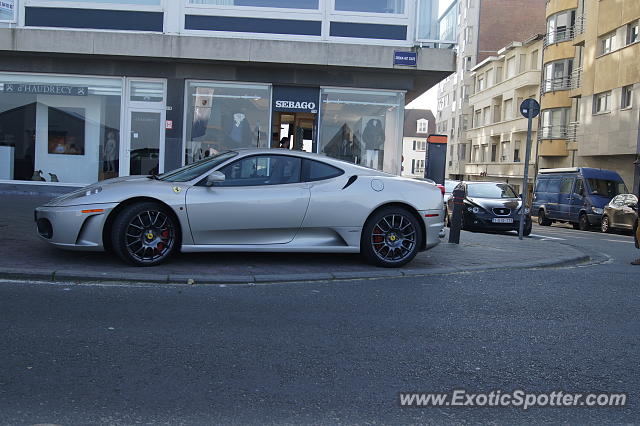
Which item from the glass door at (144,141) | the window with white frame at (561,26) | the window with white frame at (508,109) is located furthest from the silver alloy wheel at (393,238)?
the window with white frame at (508,109)

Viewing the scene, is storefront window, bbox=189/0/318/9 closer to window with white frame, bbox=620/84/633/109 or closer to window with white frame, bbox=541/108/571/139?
window with white frame, bbox=620/84/633/109

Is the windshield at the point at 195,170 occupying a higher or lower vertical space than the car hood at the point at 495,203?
higher

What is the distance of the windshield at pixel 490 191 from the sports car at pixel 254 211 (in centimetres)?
1006

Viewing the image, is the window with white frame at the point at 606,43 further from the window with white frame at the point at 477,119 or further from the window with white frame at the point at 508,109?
the window with white frame at the point at 477,119

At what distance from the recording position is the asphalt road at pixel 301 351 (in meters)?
3.54

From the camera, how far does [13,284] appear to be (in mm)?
6383

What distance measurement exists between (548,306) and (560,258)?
3.59 m

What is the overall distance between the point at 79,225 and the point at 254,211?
1.95 metres

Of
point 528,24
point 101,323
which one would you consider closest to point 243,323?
point 101,323

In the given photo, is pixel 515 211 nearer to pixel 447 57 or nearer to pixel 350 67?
pixel 447 57

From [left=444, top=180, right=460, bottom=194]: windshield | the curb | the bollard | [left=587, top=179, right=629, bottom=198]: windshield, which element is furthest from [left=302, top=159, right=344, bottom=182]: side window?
[left=587, top=179, right=629, bottom=198]: windshield

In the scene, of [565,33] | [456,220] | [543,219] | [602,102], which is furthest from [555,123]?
[456,220]

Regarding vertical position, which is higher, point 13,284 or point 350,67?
point 350,67

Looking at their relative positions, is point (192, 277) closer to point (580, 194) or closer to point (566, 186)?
point (580, 194)
